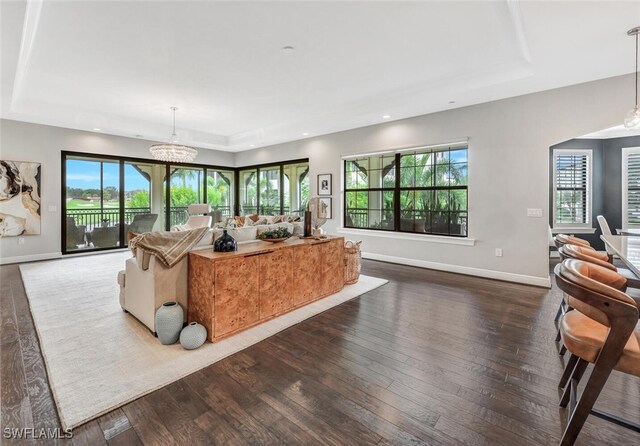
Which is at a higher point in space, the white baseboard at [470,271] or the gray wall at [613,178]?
the gray wall at [613,178]

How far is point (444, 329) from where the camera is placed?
2936 mm

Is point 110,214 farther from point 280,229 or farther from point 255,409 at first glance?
point 255,409

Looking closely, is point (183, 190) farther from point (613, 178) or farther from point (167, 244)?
point (613, 178)

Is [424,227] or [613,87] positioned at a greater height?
[613,87]

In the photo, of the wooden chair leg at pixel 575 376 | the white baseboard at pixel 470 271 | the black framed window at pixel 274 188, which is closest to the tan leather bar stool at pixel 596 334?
the wooden chair leg at pixel 575 376

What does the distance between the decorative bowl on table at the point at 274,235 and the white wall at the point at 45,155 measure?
5623 mm

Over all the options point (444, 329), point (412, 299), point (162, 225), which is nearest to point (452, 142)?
point (412, 299)

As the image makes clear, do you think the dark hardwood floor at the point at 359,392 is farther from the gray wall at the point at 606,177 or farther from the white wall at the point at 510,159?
the gray wall at the point at 606,177

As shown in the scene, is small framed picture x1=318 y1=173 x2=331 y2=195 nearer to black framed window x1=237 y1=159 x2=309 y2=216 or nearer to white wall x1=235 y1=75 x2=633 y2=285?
black framed window x1=237 y1=159 x2=309 y2=216

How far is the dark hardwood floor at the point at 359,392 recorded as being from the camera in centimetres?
162

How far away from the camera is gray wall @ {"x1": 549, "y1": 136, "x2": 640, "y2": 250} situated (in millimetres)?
6023

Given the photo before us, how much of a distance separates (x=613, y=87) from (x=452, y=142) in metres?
→ 2.03

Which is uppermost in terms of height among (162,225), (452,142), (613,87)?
(613,87)

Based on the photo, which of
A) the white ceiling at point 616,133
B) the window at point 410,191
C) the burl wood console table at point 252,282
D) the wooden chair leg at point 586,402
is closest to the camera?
the wooden chair leg at point 586,402
